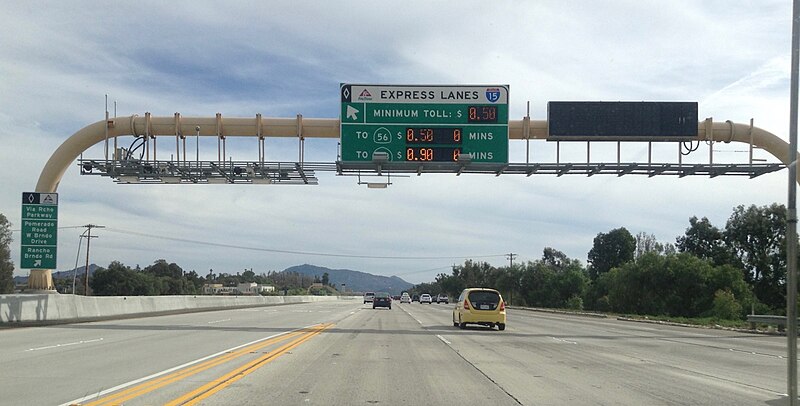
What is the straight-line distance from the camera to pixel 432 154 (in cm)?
2888

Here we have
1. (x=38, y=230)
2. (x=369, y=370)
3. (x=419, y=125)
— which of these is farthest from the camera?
(x=419, y=125)

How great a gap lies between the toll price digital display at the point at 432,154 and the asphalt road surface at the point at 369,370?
7.05 metres

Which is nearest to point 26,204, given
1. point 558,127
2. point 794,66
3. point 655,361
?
point 558,127

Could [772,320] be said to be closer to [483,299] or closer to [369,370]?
[483,299]

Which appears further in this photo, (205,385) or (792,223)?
(205,385)

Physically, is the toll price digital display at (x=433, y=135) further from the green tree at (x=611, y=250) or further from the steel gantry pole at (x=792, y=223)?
the green tree at (x=611, y=250)

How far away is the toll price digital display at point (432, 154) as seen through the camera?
28812 millimetres

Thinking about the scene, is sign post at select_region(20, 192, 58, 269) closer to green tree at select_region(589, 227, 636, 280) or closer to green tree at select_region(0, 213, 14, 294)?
green tree at select_region(0, 213, 14, 294)

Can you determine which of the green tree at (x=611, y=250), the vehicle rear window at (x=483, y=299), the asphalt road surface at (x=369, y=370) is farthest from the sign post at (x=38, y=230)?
the green tree at (x=611, y=250)

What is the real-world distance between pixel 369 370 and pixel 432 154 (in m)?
14.7

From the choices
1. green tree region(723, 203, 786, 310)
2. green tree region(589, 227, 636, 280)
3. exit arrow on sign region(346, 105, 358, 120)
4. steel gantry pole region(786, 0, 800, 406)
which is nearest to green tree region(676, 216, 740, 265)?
green tree region(723, 203, 786, 310)

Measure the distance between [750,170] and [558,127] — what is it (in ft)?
25.4

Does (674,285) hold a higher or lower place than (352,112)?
lower

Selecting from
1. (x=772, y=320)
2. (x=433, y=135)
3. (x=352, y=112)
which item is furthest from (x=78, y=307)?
(x=772, y=320)
